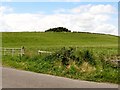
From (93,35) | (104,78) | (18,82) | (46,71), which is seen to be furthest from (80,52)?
(93,35)

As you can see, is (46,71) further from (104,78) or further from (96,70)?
(104,78)

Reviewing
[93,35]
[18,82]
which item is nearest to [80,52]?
[18,82]

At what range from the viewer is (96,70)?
18.3 m

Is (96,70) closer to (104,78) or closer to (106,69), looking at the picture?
(106,69)

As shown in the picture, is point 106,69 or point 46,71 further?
point 46,71

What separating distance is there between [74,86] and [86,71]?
4346 millimetres

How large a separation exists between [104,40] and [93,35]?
6787 mm

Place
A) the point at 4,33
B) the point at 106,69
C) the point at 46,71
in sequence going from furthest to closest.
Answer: the point at 4,33 → the point at 46,71 → the point at 106,69

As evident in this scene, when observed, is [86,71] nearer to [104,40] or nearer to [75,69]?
[75,69]

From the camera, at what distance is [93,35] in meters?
110

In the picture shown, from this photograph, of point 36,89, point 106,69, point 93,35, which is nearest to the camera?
point 36,89

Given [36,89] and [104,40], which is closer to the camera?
[36,89]

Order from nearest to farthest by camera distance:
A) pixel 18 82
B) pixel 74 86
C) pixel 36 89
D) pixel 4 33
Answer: pixel 36 89
pixel 74 86
pixel 18 82
pixel 4 33

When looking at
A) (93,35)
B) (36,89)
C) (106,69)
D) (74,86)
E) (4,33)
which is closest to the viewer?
(36,89)
